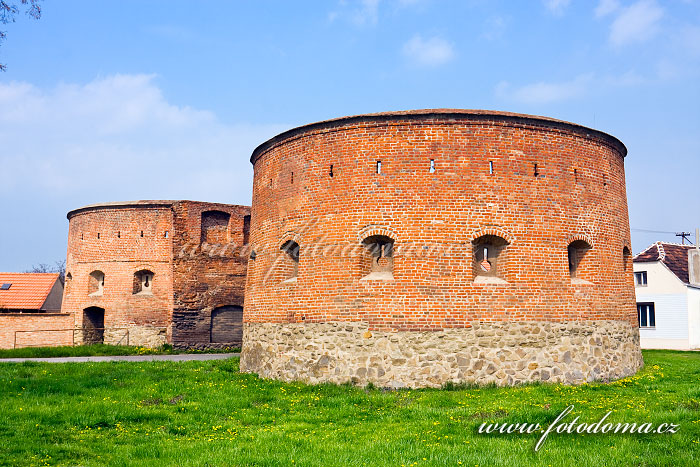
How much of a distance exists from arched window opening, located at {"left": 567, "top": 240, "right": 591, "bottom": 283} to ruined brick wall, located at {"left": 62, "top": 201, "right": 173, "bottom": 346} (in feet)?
48.7

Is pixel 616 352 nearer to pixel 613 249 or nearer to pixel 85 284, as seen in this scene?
pixel 613 249

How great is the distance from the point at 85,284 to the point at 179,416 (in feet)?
54.7

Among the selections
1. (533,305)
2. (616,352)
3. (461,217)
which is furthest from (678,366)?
(461,217)

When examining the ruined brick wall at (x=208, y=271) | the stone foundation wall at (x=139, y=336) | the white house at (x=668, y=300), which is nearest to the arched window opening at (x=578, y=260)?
the ruined brick wall at (x=208, y=271)

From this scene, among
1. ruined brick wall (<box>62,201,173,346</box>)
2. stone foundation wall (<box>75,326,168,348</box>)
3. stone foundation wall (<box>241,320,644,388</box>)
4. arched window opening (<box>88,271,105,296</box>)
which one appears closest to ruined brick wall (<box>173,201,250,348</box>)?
ruined brick wall (<box>62,201,173,346</box>)

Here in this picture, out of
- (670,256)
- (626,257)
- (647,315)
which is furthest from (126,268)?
(670,256)

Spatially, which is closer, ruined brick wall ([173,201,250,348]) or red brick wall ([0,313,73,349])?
ruined brick wall ([173,201,250,348])

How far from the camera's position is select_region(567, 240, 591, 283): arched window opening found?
1291cm

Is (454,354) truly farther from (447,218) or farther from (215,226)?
(215,226)

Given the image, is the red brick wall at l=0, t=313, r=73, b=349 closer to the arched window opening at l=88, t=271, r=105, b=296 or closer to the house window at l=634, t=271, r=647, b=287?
the arched window opening at l=88, t=271, r=105, b=296

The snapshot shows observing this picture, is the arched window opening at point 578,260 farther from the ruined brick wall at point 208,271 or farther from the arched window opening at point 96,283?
the arched window opening at point 96,283

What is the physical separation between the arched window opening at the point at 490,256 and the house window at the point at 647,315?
19925mm

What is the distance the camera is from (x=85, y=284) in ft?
79.5

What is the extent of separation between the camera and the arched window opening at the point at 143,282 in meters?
23.6
